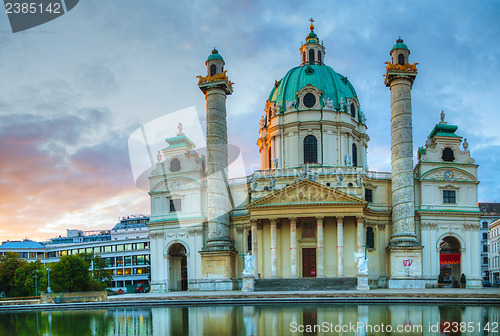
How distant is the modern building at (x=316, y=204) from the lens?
5453cm

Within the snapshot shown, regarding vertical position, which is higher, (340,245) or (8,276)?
(340,245)

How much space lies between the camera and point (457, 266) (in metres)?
60.1

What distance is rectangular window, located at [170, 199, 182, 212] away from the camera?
205 ft

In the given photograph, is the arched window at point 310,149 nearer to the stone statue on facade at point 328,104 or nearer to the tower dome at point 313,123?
the tower dome at point 313,123

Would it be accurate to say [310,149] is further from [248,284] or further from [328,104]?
[248,284]

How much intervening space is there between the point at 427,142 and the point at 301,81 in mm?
16072

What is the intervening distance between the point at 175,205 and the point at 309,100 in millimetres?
19386

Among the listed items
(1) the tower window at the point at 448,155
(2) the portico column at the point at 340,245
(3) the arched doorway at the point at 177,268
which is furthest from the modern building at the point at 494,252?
(3) the arched doorway at the point at 177,268

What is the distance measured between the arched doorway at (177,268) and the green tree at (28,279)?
1399 cm

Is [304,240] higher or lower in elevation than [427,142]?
lower

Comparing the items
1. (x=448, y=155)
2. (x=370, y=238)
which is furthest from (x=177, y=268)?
(x=448, y=155)

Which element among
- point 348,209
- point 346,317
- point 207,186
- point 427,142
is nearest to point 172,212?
point 207,186

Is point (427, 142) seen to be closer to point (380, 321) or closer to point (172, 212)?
point (172, 212)

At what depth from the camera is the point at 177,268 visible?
64.0 m
